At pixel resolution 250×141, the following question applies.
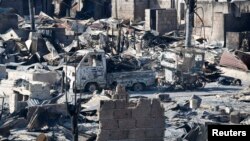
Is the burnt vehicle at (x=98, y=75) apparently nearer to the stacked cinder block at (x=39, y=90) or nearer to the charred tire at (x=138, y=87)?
the charred tire at (x=138, y=87)

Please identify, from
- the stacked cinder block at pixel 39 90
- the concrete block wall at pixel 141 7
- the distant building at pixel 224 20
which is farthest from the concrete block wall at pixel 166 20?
the stacked cinder block at pixel 39 90

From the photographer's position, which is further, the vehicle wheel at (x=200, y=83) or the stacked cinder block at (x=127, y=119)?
the vehicle wheel at (x=200, y=83)


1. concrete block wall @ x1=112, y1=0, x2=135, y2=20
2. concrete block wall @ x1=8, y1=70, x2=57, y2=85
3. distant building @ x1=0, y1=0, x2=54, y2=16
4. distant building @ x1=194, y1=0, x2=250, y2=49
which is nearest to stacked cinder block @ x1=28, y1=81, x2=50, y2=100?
concrete block wall @ x1=8, y1=70, x2=57, y2=85

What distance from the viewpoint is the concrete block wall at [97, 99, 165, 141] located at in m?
16.6

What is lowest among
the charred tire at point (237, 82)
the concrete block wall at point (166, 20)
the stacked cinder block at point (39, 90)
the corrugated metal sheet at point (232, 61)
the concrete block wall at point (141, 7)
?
the charred tire at point (237, 82)

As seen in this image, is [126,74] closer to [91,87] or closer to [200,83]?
[91,87]

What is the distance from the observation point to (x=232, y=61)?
3109cm

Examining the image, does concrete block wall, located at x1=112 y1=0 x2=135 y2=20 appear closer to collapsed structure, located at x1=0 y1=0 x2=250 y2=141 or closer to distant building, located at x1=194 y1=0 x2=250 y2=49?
collapsed structure, located at x1=0 y1=0 x2=250 y2=141

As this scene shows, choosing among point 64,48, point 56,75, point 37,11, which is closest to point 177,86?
point 56,75

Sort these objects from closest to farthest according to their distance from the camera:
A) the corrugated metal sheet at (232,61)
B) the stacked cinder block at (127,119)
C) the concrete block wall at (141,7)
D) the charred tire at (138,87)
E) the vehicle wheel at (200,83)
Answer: the stacked cinder block at (127,119), the charred tire at (138,87), the vehicle wheel at (200,83), the corrugated metal sheet at (232,61), the concrete block wall at (141,7)

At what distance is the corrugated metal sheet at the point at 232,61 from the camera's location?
30297mm

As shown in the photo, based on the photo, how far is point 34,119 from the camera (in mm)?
20359

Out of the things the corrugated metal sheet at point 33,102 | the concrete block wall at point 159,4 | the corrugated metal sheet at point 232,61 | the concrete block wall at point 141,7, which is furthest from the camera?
the concrete block wall at point 141,7

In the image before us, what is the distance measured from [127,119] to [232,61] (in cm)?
1509
